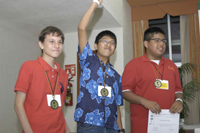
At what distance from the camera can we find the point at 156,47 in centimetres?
237

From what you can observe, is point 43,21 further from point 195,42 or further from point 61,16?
point 195,42

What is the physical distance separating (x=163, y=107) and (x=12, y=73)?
3.60 m

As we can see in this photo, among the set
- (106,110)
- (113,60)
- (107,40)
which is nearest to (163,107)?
(106,110)

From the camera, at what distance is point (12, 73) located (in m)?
→ 4.70

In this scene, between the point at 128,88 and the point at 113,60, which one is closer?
the point at 128,88

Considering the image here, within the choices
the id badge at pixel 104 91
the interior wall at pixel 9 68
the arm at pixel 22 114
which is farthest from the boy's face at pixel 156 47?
the interior wall at pixel 9 68

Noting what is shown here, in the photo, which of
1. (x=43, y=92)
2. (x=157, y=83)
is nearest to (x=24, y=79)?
(x=43, y=92)

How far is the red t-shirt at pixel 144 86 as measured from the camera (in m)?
2.18

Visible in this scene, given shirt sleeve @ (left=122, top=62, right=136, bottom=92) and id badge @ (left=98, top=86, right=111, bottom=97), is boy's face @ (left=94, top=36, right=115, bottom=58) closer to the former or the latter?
id badge @ (left=98, top=86, right=111, bottom=97)

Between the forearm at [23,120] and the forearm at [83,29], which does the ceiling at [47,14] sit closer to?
the forearm at [83,29]

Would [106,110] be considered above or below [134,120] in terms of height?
above

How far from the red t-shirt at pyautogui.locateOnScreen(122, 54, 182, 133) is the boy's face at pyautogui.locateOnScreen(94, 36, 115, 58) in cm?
47

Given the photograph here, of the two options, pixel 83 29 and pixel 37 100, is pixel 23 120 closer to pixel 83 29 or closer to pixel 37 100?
pixel 37 100

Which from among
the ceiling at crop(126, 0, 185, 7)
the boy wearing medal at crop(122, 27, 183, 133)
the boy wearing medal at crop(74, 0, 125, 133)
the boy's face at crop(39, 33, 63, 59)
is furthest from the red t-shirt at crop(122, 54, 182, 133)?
the ceiling at crop(126, 0, 185, 7)
